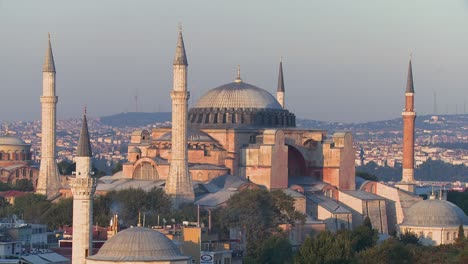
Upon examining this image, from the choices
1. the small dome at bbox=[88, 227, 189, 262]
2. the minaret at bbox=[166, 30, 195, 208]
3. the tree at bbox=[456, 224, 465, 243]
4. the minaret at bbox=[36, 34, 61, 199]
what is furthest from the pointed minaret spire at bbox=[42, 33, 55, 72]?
the small dome at bbox=[88, 227, 189, 262]

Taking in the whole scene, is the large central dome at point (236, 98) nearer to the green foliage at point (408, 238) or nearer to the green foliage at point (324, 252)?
the green foliage at point (408, 238)

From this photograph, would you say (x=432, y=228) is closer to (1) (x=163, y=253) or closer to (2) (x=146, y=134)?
(2) (x=146, y=134)

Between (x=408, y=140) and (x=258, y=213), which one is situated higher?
(x=408, y=140)

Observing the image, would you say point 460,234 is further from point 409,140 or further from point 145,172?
point 409,140

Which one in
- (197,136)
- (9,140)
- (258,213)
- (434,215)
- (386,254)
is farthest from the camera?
(9,140)

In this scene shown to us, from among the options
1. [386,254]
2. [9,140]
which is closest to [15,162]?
[9,140]

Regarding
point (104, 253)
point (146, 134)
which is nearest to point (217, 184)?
point (146, 134)
